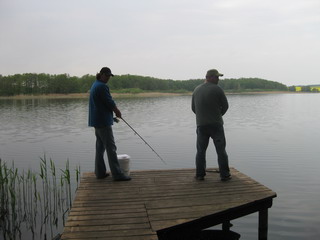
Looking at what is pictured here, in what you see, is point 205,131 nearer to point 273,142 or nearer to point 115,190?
point 115,190

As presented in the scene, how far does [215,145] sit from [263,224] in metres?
1.26

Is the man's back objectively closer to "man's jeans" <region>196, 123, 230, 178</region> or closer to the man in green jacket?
the man in green jacket

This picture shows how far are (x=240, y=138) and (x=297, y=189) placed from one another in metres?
7.66

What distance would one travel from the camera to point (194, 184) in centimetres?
502

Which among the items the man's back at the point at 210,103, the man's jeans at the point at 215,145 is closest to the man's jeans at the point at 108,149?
the man's jeans at the point at 215,145

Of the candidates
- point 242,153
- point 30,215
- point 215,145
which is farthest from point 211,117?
point 242,153

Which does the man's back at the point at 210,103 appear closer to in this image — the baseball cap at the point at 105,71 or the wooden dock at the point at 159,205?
the wooden dock at the point at 159,205

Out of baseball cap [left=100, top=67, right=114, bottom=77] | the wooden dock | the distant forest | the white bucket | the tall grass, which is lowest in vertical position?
the tall grass

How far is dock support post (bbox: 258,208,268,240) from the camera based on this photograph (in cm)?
479

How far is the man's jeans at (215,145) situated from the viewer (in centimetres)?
507

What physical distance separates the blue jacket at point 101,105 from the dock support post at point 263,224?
2443 millimetres

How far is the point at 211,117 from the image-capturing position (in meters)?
5.04

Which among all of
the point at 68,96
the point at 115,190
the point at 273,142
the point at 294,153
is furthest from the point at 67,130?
the point at 68,96

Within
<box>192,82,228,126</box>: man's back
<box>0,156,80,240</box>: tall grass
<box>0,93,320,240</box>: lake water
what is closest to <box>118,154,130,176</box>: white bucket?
<box>0,156,80,240</box>: tall grass
